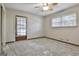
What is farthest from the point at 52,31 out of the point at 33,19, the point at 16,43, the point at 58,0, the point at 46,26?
the point at 58,0

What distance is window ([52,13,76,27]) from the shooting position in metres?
3.33

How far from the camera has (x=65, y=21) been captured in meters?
3.62

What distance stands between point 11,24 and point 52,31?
2.34 meters

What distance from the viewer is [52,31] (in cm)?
428

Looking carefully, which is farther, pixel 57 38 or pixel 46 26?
pixel 46 26

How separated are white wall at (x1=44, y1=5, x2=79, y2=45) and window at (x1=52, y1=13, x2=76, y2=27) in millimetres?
183

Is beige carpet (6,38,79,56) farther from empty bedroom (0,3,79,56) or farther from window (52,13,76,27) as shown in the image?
window (52,13,76,27)

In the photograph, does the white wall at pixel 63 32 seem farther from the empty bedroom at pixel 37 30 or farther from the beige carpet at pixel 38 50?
the beige carpet at pixel 38 50

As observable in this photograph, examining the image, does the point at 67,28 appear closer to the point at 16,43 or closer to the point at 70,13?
the point at 70,13

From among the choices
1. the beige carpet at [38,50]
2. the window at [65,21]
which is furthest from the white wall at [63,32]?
the beige carpet at [38,50]

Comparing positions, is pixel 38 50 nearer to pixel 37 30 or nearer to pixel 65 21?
pixel 37 30

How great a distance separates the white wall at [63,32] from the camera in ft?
10.5

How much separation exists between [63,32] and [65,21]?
528 millimetres

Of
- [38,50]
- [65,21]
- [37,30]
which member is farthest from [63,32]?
[38,50]
